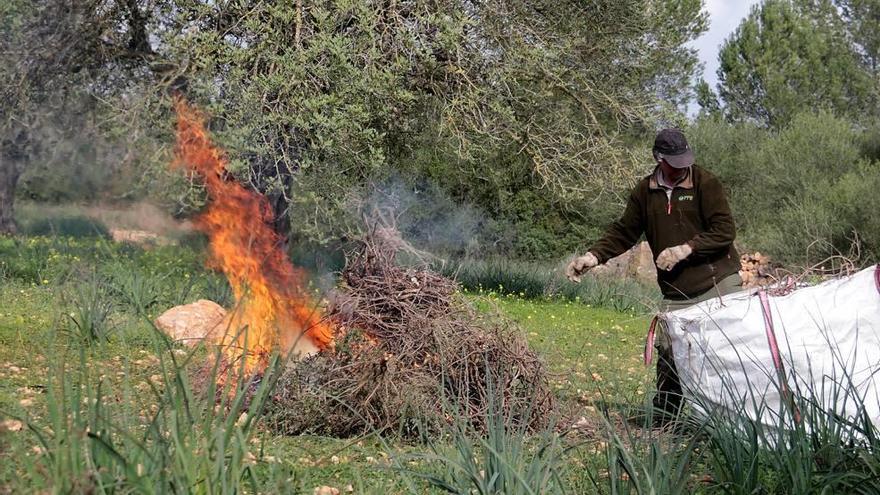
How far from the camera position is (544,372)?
18.8 ft

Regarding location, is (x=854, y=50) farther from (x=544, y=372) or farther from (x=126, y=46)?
(x=544, y=372)

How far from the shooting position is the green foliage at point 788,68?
41.5 metres

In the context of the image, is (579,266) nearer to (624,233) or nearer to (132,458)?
(624,233)

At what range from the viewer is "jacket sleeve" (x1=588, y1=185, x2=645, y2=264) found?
6410mm

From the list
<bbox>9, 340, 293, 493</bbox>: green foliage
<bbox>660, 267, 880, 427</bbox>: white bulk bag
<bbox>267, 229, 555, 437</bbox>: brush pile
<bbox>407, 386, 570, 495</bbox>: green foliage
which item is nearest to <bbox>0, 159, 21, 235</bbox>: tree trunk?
<bbox>267, 229, 555, 437</bbox>: brush pile

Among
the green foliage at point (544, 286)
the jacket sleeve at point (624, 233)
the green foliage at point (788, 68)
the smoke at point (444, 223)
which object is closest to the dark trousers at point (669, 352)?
the jacket sleeve at point (624, 233)

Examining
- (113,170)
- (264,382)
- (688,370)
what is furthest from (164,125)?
(264,382)

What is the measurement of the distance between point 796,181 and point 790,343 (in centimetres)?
2337

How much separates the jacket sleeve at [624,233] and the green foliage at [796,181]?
54.5 ft

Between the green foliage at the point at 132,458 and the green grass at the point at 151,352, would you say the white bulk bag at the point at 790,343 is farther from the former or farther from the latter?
the green foliage at the point at 132,458

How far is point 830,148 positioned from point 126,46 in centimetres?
1928

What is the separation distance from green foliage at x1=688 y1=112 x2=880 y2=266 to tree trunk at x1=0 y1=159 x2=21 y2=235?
54.3 feet

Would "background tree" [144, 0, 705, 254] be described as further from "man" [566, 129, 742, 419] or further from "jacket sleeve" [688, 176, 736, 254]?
"jacket sleeve" [688, 176, 736, 254]

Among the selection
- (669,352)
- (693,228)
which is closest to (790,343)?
(669,352)
